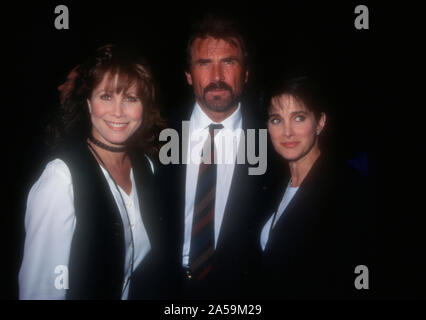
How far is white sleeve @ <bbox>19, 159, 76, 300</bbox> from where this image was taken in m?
1.24

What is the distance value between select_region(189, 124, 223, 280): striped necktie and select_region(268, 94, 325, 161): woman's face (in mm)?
393

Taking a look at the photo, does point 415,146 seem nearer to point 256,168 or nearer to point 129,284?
point 256,168

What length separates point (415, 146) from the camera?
5.40 feet

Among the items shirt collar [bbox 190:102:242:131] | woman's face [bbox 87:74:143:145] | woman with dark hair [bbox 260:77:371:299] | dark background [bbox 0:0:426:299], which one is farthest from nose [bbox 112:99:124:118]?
woman with dark hair [bbox 260:77:371:299]

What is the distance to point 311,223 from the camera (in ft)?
4.64

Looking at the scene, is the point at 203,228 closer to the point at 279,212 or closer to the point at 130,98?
the point at 279,212

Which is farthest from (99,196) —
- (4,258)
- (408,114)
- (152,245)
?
(408,114)

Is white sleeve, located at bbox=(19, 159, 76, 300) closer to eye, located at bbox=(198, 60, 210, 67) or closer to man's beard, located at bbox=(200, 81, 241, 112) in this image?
man's beard, located at bbox=(200, 81, 241, 112)

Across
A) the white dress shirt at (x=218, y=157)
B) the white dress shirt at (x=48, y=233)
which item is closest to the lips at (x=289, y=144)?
the white dress shirt at (x=218, y=157)

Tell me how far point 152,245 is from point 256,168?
2.18ft

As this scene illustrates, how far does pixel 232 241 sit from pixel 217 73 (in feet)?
2.93

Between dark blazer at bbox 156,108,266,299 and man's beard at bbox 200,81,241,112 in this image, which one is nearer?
dark blazer at bbox 156,108,266,299

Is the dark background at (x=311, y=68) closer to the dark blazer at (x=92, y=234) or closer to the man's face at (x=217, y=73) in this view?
the man's face at (x=217, y=73)

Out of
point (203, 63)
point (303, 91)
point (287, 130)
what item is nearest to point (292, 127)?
point (287, 130)
